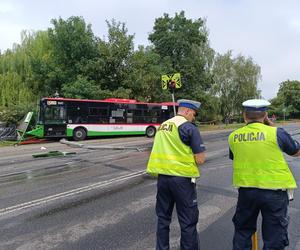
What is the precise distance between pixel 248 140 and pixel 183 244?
1.32 meters

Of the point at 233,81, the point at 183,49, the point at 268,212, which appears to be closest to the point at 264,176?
the point at 268,212

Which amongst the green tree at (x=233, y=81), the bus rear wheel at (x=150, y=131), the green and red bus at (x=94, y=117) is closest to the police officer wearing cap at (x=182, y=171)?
the green and red bus at (x=94, y=117)

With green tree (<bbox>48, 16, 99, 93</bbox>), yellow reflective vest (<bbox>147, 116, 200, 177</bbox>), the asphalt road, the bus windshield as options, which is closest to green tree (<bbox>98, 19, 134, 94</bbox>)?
green tree (<bbox>48, 16, 99, 93</bbox>)

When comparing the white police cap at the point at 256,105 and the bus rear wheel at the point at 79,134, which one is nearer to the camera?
the white police cap at the point at 256,105

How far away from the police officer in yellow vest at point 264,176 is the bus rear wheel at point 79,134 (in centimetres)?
1990

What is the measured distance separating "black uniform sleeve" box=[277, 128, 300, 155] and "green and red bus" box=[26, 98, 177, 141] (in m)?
19.7

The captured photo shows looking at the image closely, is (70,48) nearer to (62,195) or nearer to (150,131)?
(150,131)

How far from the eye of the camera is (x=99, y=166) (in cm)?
1103

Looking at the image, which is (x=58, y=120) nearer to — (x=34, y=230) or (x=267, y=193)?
(x=34, y=230)

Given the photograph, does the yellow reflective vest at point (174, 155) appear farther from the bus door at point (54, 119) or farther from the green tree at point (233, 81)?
the green tree at point (233, 81)

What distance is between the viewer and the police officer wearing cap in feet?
12.2

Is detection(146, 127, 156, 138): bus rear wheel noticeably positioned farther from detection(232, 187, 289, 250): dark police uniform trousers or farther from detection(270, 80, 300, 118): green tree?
detection(270, 80, 300, 118): green tree

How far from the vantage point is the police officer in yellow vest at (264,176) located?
332 cm

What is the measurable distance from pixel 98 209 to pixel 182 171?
280 cm
